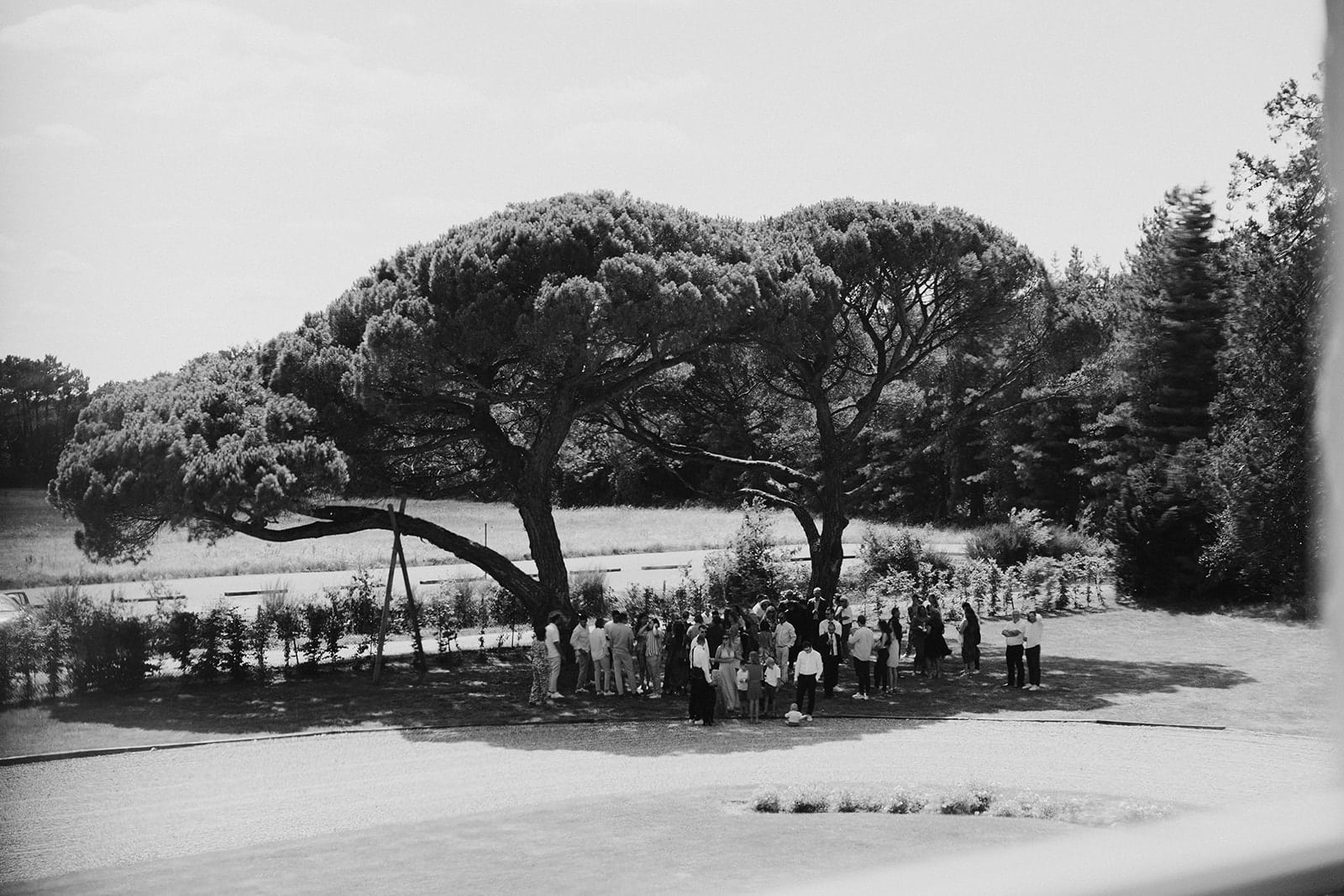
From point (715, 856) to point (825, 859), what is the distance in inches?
32.5

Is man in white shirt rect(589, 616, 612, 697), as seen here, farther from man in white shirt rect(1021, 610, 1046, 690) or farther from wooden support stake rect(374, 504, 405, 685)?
man in white shirt rect(1021, 610, 1046, 690)

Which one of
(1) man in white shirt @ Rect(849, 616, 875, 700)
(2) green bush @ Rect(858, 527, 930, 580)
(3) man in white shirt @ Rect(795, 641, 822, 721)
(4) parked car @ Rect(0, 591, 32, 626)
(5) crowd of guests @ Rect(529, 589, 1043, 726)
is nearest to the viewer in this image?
(4) parked car @ Rect(0, 591, 32, 626)

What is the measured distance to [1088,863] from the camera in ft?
4.31

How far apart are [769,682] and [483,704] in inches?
156

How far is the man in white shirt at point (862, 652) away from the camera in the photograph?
1558 centimetres

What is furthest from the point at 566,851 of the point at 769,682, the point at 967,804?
the point at 769,682

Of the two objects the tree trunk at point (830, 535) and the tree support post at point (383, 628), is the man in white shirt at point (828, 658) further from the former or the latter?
the tree support post at point (383, 628)

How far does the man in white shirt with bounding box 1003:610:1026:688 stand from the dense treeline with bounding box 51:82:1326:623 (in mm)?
5513

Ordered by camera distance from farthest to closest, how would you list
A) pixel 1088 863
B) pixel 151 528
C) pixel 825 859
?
pixel 151 528, pixel 825 859, pixel 1088 863

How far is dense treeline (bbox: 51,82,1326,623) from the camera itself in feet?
50.0

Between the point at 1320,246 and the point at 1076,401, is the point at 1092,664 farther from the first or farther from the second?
the point at 1076,401

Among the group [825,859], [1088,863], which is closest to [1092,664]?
[825,859]

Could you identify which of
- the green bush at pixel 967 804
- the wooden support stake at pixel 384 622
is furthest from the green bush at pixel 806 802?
the wooden support stake at pixel 384 622

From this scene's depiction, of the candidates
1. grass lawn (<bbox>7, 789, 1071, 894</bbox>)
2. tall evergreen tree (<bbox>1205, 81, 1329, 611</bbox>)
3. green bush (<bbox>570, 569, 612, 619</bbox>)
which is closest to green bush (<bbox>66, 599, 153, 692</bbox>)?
grass lawn (<bbox>7, 789, 1071, 894</bbox>)
